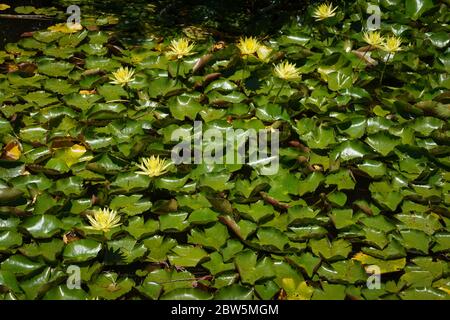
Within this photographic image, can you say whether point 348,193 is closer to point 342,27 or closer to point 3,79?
point 342,27

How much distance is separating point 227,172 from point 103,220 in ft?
1.96

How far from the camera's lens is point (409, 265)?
6.73 ft

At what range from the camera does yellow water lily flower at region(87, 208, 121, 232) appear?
79.5 inches

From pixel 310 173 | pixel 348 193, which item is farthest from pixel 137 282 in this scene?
pixel 348 193

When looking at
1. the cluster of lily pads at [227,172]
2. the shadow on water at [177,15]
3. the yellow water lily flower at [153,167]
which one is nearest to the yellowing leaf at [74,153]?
the cluster of lily pads at [227,172]

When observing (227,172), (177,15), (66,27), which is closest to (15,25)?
(66,27)

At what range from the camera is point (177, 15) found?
145 inches

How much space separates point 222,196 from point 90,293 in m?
0.68

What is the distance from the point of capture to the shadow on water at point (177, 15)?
3477 millimetres

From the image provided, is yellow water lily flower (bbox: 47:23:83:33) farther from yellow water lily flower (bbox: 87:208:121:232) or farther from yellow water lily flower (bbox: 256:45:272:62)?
yellow water lily flower (bbox: 87:208:121:232)

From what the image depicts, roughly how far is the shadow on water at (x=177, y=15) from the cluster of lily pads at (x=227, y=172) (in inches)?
8.4

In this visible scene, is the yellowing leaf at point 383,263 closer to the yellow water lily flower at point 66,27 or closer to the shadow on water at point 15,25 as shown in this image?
the yellow water lily flower at point 66,27

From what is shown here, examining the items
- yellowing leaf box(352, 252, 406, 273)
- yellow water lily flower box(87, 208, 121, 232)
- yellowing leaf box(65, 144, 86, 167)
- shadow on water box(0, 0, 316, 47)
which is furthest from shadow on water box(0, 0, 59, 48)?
yellowing leaf box(352, 252, 406, 273)
